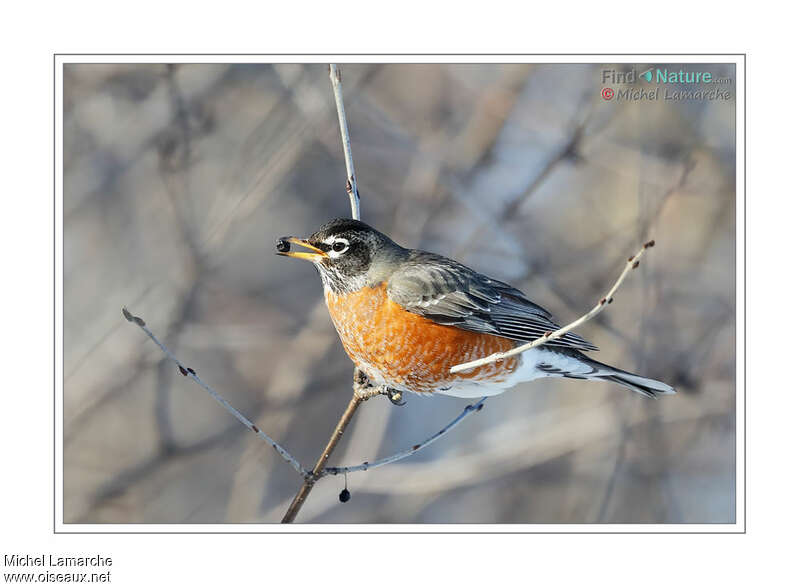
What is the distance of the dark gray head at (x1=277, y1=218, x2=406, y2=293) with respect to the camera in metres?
3.03

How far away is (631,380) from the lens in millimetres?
3467

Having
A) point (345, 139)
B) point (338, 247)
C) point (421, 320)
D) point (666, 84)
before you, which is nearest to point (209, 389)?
point (338, 247)

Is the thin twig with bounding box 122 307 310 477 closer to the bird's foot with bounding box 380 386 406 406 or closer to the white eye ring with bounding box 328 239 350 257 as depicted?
the bird's foot with bounding box 380 386 406 406

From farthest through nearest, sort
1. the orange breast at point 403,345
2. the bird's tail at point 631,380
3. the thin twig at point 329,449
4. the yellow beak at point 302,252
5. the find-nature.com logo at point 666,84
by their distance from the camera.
Answer: 1. the find-nature.com logo at point 666,84
2. the bird's tail at point 631,380
3. the orange breast at point 403,345
4. the yellow beak at point 302,252
5. the thin twig at point 329,449

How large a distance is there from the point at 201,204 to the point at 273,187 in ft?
1.53

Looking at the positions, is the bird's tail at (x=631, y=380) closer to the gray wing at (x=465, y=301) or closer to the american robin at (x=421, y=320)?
the american robin at (x=421, y=320)

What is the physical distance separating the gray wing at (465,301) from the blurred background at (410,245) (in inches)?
37.2

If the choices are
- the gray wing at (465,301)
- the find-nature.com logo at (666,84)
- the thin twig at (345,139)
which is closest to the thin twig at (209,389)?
the gray wing at (465,301)

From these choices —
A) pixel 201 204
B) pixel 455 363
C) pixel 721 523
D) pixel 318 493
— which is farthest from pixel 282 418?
pixel 721 523

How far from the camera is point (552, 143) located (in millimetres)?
4367

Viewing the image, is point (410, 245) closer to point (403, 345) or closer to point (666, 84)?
point (403, 345)

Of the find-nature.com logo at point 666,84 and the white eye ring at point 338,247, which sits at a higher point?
the find-nature.com logo at point 666,84

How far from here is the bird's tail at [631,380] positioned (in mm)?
3382

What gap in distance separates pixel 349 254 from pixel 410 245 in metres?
1.34
